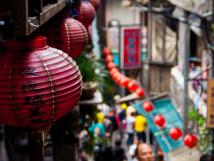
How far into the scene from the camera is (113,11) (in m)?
27.5

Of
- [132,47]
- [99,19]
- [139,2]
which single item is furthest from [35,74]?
[99,19]

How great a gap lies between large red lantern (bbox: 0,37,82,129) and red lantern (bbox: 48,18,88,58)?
4.58 ft

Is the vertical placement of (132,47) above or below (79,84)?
below

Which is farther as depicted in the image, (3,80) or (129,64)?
(129,64)

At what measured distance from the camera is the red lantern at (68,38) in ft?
15.4

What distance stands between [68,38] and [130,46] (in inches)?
670

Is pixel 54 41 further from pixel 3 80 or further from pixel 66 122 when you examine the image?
pixel 66 122

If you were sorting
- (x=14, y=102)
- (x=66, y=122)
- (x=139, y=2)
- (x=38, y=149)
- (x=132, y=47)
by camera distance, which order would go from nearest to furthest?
(x=14, y=102) < (x=38, y=149) < (x=66, y=122) < (x=139, y=2) < (x=132, y=47)

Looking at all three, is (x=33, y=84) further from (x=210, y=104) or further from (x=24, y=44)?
(x=210, y=104)

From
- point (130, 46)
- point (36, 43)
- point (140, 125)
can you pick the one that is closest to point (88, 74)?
point (36, 43)

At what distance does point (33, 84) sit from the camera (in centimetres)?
301

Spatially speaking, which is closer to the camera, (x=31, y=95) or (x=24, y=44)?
(x=31, y=95)

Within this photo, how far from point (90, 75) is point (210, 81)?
7.90 feet

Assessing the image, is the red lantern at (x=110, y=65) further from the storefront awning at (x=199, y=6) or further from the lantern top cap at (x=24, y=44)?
the lantern top cap at (x=24, y=44)
